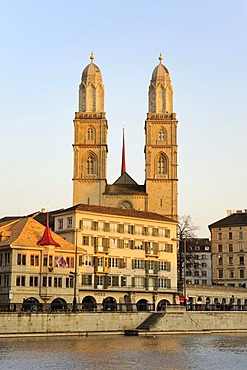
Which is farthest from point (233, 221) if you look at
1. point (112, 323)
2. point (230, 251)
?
point (112, 323)

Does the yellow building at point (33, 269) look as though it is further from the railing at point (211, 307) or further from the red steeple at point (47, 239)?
the railing at point (211, 307)

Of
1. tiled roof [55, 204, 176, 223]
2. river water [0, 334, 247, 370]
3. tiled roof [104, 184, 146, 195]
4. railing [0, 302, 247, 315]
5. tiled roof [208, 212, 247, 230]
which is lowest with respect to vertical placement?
river water [0, 334, 247, 370]

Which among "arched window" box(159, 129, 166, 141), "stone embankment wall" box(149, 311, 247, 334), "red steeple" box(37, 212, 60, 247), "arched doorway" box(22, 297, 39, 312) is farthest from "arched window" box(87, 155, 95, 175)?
"arched doorway" box(22, 297, 39, 312)

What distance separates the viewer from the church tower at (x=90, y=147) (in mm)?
127219

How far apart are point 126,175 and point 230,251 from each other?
24052 millimetres

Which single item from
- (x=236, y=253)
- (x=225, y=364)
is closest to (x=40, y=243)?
(x=225, y=364)

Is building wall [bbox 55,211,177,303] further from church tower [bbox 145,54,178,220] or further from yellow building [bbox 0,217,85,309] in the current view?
church tower [bbox 145,54,178,220]

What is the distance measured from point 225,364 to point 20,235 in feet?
118

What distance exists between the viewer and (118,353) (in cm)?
5241

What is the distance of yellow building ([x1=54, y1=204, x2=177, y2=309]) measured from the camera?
296 feet

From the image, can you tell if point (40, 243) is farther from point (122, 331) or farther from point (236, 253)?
point (236, 253)

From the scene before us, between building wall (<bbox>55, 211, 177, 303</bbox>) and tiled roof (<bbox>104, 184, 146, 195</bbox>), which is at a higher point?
tiled roof (<bbox>104, 184, 146, 195</bbox>)

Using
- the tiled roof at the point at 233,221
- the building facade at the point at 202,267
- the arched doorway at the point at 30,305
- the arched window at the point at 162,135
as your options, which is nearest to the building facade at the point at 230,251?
the tiled roof at the point at 233,221

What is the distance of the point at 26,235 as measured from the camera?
79000mm
